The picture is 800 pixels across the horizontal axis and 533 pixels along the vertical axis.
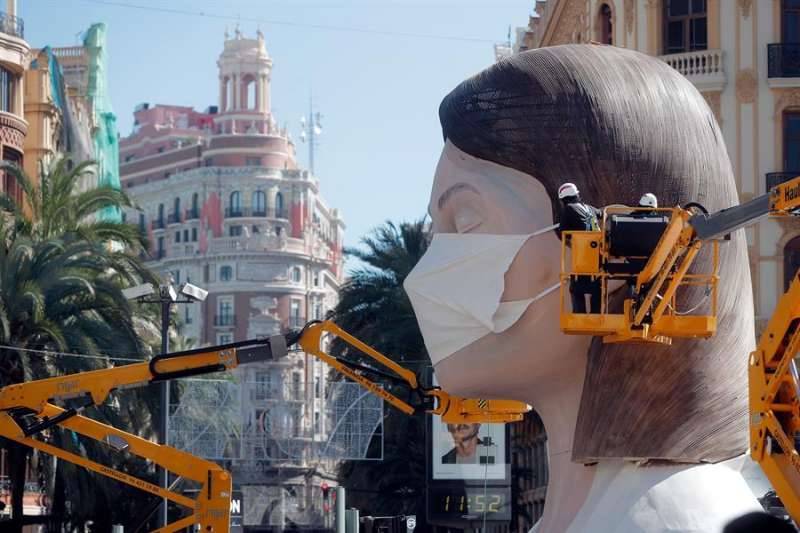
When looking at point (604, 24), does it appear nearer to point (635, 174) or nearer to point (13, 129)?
point (13, 129)

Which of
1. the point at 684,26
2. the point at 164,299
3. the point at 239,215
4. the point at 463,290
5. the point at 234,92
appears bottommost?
the point at 463,290

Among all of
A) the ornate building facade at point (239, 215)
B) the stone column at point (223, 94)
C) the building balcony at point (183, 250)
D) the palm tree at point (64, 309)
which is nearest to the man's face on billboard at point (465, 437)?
the palm tree at point (64, 309)

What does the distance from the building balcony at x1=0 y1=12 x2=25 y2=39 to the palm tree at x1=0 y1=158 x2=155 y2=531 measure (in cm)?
1747

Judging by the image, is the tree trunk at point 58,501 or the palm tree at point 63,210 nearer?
the palm tree at point 63,210

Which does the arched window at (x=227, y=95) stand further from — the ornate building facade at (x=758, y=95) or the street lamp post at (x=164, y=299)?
the street lamp post at (x=164, y=299)

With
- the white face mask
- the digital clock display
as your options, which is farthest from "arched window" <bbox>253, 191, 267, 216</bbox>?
the white face mask

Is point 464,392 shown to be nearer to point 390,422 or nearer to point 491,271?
point 491,271

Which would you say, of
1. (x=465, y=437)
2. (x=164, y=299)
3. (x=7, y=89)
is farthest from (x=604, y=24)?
(x=7, y=89)

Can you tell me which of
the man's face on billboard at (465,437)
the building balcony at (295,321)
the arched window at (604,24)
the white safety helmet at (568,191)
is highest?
the building balcony at (295,321)

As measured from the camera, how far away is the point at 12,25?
45.7 meters

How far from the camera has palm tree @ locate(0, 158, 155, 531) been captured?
2622cm

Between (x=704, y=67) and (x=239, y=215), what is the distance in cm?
9081

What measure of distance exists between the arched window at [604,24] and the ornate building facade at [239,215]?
71636mm

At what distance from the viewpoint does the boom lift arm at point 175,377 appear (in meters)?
17.1
